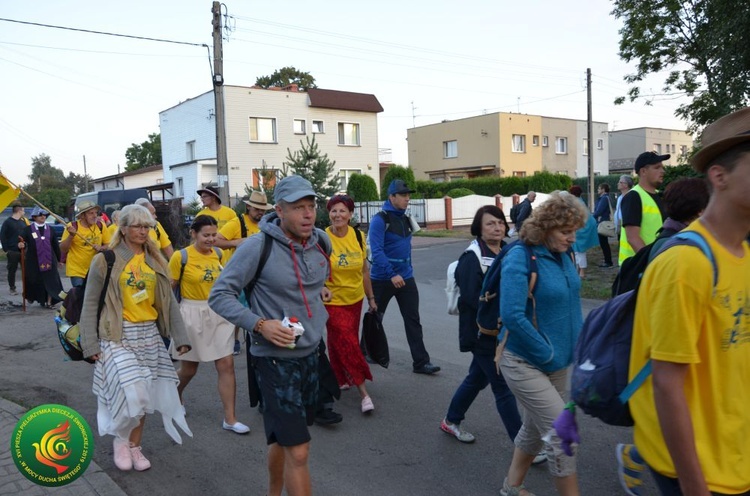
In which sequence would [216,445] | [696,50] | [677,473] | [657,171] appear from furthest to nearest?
[696,50] < [657,171] < [216,445] < [677,473]

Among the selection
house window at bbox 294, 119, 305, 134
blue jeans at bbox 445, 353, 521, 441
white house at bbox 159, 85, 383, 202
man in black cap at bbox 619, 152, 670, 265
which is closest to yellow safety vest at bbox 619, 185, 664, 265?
man in black cap at bbox 619, 152, 670, 265

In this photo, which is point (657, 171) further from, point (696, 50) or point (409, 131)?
point (409, 131)

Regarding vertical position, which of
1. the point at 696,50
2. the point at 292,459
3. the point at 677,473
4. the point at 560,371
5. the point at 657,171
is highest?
the point at 696,50

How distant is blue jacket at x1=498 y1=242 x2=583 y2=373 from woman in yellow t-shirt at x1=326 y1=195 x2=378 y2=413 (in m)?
2.34

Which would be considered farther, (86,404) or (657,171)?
(86,404)

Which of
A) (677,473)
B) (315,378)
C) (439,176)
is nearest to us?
(677,473)

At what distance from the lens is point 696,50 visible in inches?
661

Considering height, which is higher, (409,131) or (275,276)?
(409,131)

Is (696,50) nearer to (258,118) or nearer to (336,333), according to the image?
(336,333)

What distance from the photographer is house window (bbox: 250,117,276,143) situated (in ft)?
109

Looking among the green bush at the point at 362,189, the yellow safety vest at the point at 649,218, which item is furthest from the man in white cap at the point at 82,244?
the green bush at the point at 362,189

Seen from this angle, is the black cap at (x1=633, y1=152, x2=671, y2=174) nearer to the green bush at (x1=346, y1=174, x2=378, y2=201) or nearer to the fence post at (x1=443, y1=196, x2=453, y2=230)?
the fence post at (x1=443, y1=196, x2=453, y2=230)

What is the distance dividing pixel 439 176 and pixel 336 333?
47385mm

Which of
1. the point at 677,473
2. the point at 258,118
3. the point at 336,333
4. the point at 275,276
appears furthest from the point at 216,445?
the point at 258,118
